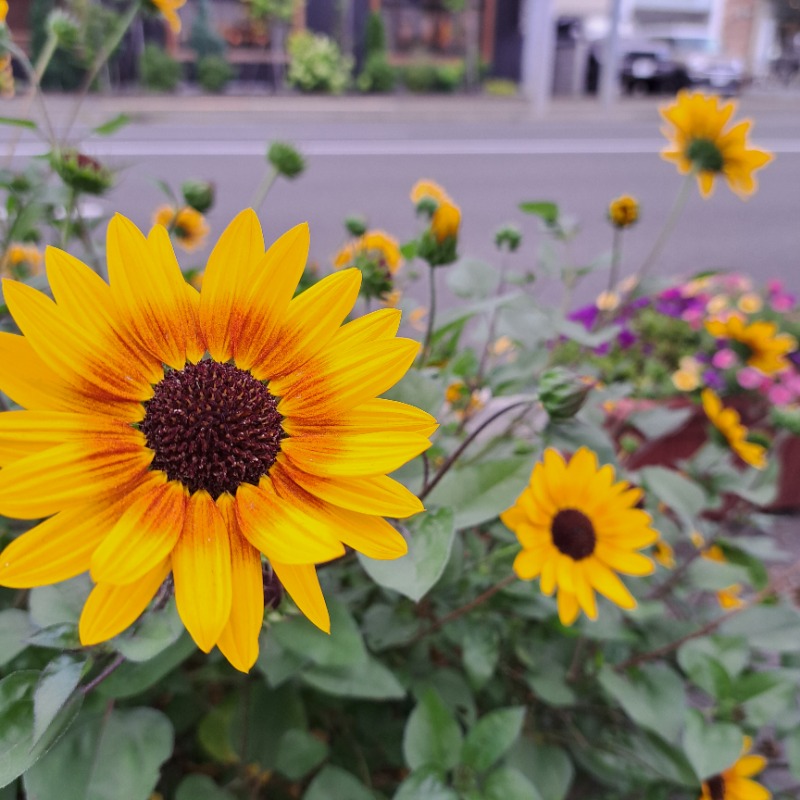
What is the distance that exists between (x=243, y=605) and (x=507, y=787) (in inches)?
14.8

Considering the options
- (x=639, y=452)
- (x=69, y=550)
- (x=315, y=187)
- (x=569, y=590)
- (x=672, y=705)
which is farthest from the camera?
(x=315, y=187)

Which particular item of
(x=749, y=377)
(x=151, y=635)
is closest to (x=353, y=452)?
(x=151, y=635)

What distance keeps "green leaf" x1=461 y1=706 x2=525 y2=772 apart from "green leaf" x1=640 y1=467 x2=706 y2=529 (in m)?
0.39

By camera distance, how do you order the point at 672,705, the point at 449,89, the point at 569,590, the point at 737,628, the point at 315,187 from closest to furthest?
the point at 569,590
the point at 672,705
the point at 737,628
the point at 315,187
the point at 449,89

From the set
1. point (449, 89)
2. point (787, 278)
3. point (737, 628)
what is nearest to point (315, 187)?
point (787, 278)

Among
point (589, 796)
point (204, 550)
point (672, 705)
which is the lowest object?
point (589, 796)

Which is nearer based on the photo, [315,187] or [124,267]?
[124,267]

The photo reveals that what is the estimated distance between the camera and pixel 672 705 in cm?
86

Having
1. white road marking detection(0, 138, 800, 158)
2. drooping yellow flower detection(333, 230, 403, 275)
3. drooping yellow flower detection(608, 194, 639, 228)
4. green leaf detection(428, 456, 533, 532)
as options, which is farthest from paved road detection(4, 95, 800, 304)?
drooping yellow flower detection(608, 194, 639, 228)

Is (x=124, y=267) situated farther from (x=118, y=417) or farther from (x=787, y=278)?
(x=787, y=278)

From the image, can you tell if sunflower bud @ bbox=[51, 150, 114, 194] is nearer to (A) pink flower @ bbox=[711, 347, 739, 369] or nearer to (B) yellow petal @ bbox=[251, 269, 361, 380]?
(B) yellow petal @ bbox=[251, 269, 361, 380]

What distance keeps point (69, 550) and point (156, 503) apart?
0.18 ft

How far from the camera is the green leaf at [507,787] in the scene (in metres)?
0.65

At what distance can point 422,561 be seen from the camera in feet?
1.78
